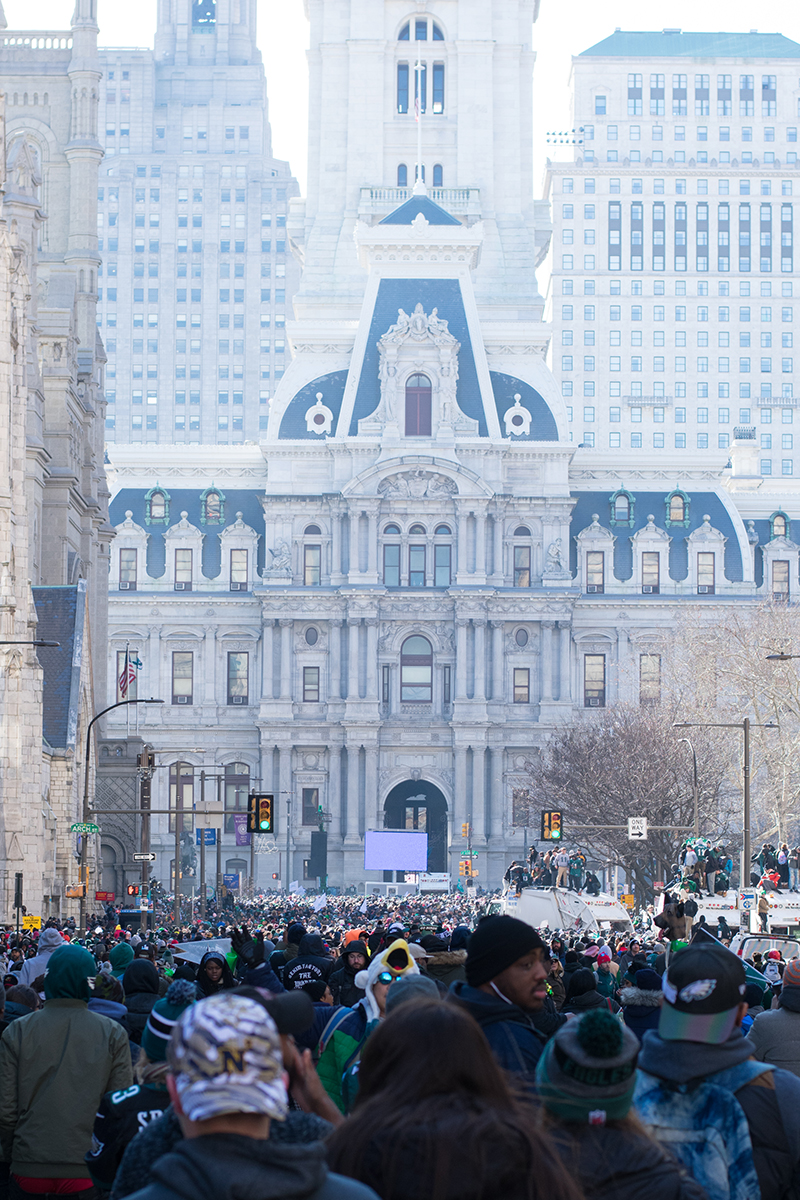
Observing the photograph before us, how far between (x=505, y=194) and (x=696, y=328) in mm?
54702

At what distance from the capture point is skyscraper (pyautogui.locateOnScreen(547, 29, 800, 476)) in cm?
16700

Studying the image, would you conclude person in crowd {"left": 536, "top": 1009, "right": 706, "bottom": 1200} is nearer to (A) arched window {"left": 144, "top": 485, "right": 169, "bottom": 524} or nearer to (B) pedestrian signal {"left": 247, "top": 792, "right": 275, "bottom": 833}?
(B) pedestrian signal {"left": 247, "top": 792, "right": 275, "bottom": 833}

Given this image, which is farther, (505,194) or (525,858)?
(505,194)

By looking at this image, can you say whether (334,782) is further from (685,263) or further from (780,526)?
(685,263)

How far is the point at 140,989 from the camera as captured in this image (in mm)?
13055

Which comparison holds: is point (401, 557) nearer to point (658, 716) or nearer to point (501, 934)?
point (658, 716)

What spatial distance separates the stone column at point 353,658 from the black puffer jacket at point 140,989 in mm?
86764

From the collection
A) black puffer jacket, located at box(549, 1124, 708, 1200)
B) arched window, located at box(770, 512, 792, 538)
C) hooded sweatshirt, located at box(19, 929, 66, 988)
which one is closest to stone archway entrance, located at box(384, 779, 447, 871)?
arched window, located at box(770, 512, 792, 538)

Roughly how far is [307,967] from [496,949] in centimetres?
643

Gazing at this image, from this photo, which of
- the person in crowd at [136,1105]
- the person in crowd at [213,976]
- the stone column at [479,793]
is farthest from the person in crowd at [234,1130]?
the stone column at [479,793]

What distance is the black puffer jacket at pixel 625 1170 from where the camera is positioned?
5.88m

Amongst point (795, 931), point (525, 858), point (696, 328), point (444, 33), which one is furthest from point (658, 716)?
point (696, 328)

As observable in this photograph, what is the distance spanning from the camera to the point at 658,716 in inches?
3270

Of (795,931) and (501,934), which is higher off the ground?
(501,934)
